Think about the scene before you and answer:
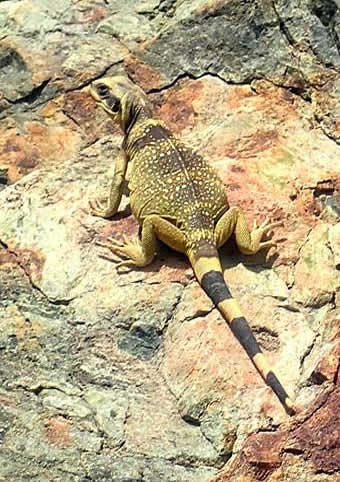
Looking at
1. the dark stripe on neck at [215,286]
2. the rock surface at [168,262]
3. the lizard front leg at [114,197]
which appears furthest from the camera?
the lizard front leg at [114,197]

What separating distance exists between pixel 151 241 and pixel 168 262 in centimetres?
20

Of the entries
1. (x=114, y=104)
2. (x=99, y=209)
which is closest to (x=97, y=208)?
(x=99, y=209)

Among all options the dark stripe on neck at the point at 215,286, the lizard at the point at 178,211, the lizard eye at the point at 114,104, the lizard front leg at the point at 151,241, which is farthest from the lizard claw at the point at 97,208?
the dark stripe on neck at the point at 215,286

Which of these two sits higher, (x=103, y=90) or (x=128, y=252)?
(x=103, y=90)

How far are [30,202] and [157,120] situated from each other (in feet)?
3.78

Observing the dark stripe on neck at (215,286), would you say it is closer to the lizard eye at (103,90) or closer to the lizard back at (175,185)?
→ the lizard back at (175,185)

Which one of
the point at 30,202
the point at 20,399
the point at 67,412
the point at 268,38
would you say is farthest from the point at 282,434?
the point at 268,38

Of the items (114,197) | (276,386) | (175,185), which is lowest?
(114,197)

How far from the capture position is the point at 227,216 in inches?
233

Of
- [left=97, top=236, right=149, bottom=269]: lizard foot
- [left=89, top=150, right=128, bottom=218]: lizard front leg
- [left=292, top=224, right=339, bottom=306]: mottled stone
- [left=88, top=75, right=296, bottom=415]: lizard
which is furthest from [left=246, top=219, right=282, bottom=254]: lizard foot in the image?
[left=89, top=150, right=128, bottom=218]: lizard front leg

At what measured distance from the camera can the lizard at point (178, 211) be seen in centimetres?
571

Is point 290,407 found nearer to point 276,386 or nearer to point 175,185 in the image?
point 276,386

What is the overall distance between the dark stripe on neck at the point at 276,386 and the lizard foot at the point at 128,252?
135 centimetres

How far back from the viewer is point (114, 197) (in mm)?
6312
